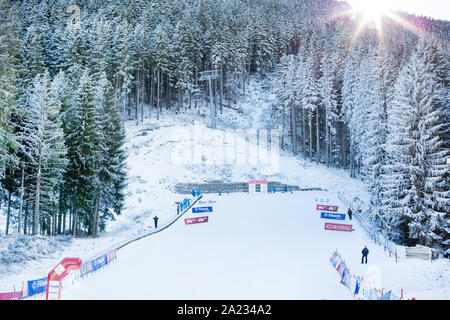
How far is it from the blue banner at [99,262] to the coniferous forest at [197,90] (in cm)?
781

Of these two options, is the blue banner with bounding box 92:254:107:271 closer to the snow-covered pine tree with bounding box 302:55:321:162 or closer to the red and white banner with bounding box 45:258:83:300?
the red and white banner with bounding box 45:258:83:300

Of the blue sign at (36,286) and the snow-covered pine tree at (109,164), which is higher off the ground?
the snow-covered pine tree at (109,164)

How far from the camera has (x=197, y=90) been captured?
6756 centimetres

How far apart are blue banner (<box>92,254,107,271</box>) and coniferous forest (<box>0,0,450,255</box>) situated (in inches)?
307

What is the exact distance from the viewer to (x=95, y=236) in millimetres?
25641

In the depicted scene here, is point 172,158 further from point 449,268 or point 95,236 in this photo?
point 449,268

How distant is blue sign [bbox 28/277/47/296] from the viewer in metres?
11.7

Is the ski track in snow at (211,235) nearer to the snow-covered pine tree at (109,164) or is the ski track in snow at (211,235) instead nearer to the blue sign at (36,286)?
the blue sign at (36,286)

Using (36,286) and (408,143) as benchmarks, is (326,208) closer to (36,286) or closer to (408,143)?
(408,143)

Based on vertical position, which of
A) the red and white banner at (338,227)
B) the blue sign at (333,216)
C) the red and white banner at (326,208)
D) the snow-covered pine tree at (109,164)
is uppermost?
the snow-covered pine tree at (109,164)

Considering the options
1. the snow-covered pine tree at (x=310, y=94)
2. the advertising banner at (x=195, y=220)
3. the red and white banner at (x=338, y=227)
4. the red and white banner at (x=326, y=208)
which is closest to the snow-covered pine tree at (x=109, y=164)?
the advertising banner at (x=195, y=220)

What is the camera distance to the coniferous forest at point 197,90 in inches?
904

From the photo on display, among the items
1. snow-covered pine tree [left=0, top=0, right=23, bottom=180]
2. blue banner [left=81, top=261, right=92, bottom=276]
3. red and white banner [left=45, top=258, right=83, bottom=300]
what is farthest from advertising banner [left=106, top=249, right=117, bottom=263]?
snow-covered pine tree [left=0, top=0, right=23, bottom=180]

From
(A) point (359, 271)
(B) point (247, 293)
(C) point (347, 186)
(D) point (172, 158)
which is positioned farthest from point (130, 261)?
(C) point (347, 186)
